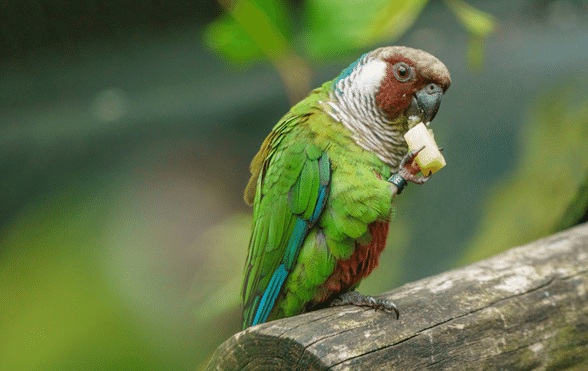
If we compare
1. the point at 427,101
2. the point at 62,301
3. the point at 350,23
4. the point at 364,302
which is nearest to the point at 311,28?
the point at 350,23

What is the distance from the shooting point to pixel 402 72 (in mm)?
1437

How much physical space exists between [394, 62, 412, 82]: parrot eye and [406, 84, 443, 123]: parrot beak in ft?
0.22

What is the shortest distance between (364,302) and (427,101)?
2.32 feet

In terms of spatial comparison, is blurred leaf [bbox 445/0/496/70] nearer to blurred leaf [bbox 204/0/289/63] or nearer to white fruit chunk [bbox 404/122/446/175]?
blurred leaf [bbox 204/0/289/63]

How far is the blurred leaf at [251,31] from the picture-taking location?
2229 millimetres

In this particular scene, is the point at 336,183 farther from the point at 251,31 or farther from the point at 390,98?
the point at 251,31

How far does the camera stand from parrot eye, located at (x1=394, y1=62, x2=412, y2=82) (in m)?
1.43

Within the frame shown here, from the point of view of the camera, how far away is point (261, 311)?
Answer: 4.68ft

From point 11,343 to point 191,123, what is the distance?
4.98ft

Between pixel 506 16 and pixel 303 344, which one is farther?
pixel 506 16

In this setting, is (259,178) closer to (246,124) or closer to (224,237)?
(224,237)

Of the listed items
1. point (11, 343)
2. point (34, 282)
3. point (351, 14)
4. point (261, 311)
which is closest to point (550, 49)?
point (351, 14)

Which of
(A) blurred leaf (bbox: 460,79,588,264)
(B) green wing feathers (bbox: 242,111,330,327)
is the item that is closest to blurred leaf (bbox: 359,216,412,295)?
(A) blurred leaf (bbox: 460,79,588,264)

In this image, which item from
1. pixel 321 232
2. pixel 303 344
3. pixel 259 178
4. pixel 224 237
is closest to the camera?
pixel 303 344
